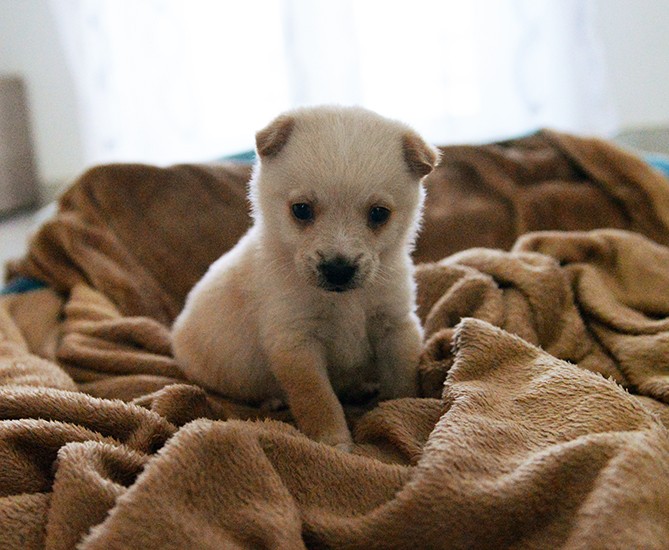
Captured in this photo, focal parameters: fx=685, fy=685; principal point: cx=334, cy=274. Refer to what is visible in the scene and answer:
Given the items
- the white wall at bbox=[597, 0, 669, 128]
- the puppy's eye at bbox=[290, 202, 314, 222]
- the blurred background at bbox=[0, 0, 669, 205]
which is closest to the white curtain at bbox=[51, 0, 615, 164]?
the blurred background at bbox=[0, 0, 669, 205]

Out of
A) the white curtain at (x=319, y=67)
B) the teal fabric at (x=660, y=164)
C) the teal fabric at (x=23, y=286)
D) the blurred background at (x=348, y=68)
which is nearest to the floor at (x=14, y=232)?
the blurred background at (x=348, y=68)

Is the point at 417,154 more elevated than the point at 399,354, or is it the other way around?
the point at 417,154

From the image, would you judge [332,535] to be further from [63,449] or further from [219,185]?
[219,185]

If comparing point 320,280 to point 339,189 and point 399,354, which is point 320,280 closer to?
point 339,189

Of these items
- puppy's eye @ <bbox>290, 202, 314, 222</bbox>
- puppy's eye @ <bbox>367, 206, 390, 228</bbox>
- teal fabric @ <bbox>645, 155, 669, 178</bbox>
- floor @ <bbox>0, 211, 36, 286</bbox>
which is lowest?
floor @ <bbox>0, 211, 36, 286</bbox>

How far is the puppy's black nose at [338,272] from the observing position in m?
1.42

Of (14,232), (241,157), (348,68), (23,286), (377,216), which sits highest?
(348,68)

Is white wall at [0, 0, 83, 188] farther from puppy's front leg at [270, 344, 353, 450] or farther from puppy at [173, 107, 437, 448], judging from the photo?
puppy's front leg at [270, 344, 353, 450]

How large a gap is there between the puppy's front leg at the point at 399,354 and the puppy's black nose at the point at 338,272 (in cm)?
31

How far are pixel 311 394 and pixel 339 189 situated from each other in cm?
47

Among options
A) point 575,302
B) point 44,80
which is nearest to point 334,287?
point 575,302

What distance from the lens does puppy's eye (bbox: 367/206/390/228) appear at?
150cm

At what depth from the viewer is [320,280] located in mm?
1467

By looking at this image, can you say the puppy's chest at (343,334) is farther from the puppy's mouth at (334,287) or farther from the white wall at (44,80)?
the white wall at (44,80)
